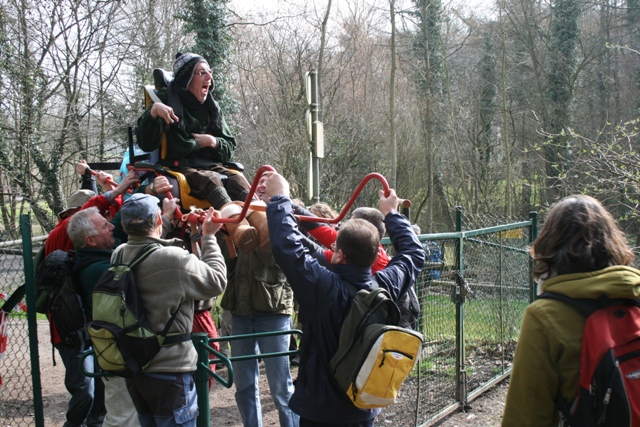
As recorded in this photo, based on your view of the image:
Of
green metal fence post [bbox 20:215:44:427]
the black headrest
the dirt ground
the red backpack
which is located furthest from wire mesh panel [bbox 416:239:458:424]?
the red backpack

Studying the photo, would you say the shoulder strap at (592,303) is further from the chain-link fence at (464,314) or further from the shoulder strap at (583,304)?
the chain-link fence at (464,314)

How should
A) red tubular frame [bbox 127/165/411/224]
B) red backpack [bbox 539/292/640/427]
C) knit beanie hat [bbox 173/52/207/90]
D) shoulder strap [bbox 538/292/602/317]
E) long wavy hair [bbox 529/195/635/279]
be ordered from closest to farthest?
red backpack [bbox 539/292/640/427]
shoulder strap [bbox 538/292/602/317]
long wavy hair [bbox 529/195/635/279]
red tubular frame [bbox 127/165/411/224]
knit beanie hat [bbox 173/52/207/90]

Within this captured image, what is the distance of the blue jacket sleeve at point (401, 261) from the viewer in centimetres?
290

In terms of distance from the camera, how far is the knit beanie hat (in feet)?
13.2

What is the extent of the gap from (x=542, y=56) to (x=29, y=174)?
17469mm

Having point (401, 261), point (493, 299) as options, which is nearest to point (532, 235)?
point (493, 299)

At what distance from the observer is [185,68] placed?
4.03m

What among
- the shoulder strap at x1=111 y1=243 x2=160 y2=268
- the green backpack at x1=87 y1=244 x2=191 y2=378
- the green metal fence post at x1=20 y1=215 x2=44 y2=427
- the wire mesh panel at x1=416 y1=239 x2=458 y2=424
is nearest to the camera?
the green backpack at x1=87 y1=244 x2=191 y2=378

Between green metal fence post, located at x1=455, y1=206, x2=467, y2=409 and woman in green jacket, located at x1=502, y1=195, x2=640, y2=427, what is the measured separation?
3167mm

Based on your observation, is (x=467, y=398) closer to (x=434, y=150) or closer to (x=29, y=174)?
(x=29, y=174)

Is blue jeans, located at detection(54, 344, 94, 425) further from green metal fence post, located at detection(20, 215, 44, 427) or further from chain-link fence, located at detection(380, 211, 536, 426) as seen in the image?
chain-link fence, located at detection(380, 211, 536, 426)

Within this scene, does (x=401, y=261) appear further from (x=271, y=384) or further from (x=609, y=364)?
(x=271, y=384)

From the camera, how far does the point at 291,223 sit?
281 centimetres

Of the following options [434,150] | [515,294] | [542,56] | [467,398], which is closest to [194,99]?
[467,398]
